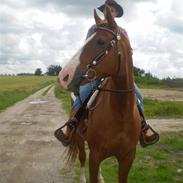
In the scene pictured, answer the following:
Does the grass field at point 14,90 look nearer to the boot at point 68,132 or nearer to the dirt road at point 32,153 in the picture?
the dirt road at point 32,153

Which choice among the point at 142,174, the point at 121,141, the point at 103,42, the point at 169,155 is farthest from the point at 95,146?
the point at 169,155

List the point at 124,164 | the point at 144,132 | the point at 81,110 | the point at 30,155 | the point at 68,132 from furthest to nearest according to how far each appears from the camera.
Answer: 1. the point at 30,155
2. the point at 68,132
3. the point at 81,110
4. the point at 144,132
5. the point at 124,164

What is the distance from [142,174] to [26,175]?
2.18 m

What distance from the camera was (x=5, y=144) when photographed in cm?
1186

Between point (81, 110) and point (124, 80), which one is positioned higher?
point (124, 80)

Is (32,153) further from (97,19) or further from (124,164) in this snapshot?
(97,19)

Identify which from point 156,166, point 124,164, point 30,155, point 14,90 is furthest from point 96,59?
point 14,90

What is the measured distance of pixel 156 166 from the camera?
29.9 feet

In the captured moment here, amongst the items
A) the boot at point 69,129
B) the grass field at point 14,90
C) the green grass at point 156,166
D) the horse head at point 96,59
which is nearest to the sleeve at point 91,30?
the horse head at point 96,59

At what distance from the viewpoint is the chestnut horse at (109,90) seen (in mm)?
4758

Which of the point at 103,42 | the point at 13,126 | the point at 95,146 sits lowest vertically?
the point at 13,126

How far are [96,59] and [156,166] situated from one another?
4931 millimetres

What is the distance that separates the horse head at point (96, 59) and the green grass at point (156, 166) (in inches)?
136

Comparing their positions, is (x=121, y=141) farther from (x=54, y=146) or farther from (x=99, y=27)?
(x=54, y=146)
